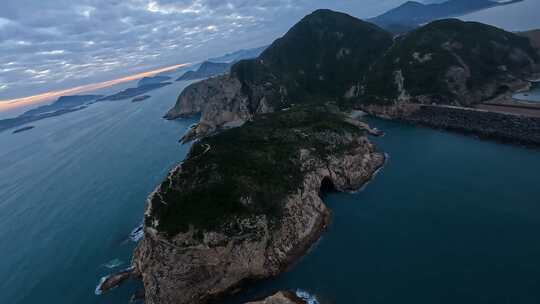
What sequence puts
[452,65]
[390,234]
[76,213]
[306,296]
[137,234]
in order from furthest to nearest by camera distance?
[452,65]
[76,213]
[137,234]
[390,234]
[306,296]

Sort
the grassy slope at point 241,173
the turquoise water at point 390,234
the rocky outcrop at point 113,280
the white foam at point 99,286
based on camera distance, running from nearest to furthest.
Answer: the turquoise water at point 390,234 → the grassy slope at point 241,173 → the white foam at point 99,286 → the rocky outcrop at point 113,280

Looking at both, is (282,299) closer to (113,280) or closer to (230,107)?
(113,280)

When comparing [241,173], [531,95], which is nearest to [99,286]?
[241,173]

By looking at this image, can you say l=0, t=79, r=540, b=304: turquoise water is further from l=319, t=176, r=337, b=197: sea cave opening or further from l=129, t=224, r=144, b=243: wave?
l=319, t=176, r=337, b=197: sea cave opening

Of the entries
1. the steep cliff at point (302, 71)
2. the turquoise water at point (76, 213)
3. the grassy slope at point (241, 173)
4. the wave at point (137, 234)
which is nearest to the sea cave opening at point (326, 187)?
the grassy slope at point (241, 173)

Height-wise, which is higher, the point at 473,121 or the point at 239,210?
the point at 239,210

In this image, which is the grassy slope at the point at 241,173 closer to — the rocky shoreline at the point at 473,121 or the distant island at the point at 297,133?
the distant island at the point at 297,133

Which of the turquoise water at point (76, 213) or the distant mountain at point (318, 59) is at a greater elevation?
the distant mountain at point (318, 59)

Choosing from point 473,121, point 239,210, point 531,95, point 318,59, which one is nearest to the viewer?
point 239,210
